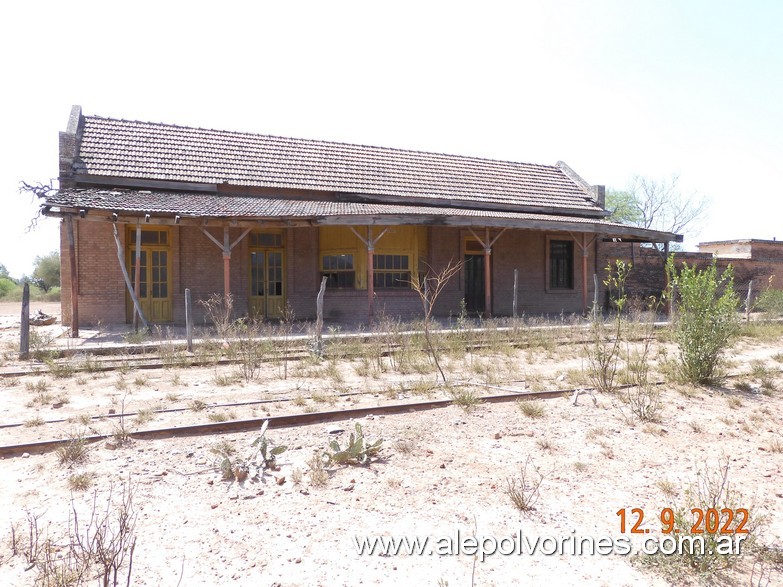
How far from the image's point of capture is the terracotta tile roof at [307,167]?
13.9 m

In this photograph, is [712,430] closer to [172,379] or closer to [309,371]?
[309,371]

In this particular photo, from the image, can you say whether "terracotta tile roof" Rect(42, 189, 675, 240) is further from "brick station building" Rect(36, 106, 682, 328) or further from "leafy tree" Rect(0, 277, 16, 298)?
"leafy tree" Rect(0, 277, 16, 298)

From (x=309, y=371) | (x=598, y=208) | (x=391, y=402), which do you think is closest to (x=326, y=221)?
(x=309, y=371)

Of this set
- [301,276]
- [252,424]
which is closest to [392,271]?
[301,276]

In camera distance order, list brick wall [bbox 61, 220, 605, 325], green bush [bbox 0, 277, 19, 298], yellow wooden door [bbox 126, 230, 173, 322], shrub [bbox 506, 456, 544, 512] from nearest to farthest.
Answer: shrub [bbox 506, 456, 544, 512], brick wall [bbox 61, 220, 605, 325], yellow wooden door [bbox 126, 230, 173, 322], green bush [bbox 0, 277, 19, 298]

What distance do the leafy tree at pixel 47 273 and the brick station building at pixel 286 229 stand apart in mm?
25836

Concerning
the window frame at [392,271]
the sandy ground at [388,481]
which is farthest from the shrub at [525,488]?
Result: the window frame at [392,271]

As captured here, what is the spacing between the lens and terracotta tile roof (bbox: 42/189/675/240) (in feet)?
35.7

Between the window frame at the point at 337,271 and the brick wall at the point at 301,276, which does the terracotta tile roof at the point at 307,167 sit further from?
the window frame at the point at 337,271

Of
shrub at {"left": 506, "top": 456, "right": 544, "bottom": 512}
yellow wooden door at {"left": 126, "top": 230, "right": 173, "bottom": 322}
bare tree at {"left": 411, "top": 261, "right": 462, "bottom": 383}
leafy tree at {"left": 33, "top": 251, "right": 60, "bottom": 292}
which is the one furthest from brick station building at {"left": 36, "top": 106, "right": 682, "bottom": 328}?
leafy tree at {"left": 33, "top": 251, "right": 60, "bottom": 292}

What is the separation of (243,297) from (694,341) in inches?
424

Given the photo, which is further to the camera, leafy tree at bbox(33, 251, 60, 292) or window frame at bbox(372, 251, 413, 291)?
leafy tree at bbox(33, 251, 60, 292)

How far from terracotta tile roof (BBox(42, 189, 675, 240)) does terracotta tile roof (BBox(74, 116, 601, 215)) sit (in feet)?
3.14

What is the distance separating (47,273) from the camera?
35.5 metres
